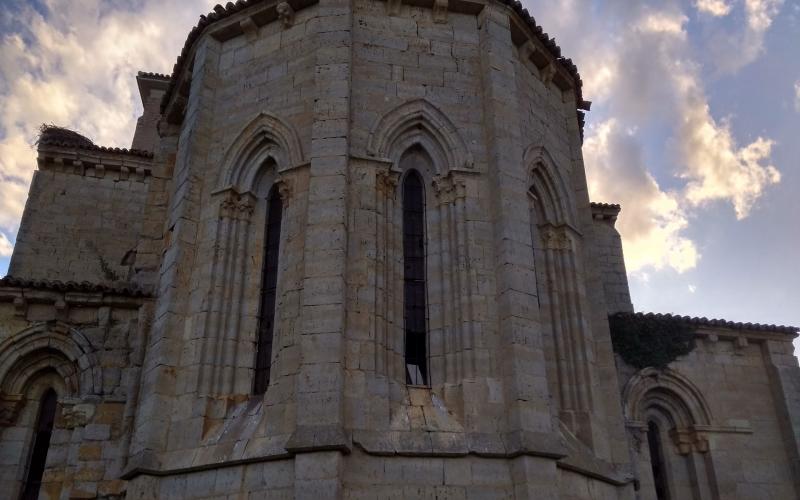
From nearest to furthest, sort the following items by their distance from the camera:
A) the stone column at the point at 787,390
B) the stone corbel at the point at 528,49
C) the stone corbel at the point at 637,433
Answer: the stone corbel at the point at 528,49, the stone corbel at the point at 637,433, the stone column at the point at 787,390

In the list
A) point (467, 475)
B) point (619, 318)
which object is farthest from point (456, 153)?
point (619, 318)

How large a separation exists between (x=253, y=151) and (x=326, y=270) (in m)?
2.88

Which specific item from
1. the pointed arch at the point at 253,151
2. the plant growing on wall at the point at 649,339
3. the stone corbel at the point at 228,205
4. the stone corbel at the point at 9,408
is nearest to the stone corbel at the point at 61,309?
the stone corbel at the point at 9,408

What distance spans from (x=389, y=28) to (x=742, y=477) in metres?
10.7

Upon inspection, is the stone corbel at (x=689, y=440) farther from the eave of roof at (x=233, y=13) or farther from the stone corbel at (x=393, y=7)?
the stone corbel at (x=393, y=7)

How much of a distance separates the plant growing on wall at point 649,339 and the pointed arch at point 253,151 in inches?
304

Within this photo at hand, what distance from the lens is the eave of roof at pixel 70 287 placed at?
10266 mm

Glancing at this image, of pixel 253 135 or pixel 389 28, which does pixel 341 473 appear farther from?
pixel 389 28

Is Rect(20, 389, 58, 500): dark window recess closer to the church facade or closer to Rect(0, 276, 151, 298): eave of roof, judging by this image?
the church facade

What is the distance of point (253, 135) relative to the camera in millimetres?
10078

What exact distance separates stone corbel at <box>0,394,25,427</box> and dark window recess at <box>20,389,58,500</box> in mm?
299

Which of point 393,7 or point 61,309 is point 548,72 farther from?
point 61,309

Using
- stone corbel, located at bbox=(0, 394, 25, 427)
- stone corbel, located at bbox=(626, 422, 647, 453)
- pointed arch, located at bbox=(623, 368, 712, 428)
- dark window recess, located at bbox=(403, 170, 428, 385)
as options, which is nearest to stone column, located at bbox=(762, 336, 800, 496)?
pointed arch, located at bbox=(623, 368, 712, 428)

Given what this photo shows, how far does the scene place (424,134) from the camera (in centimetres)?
980
